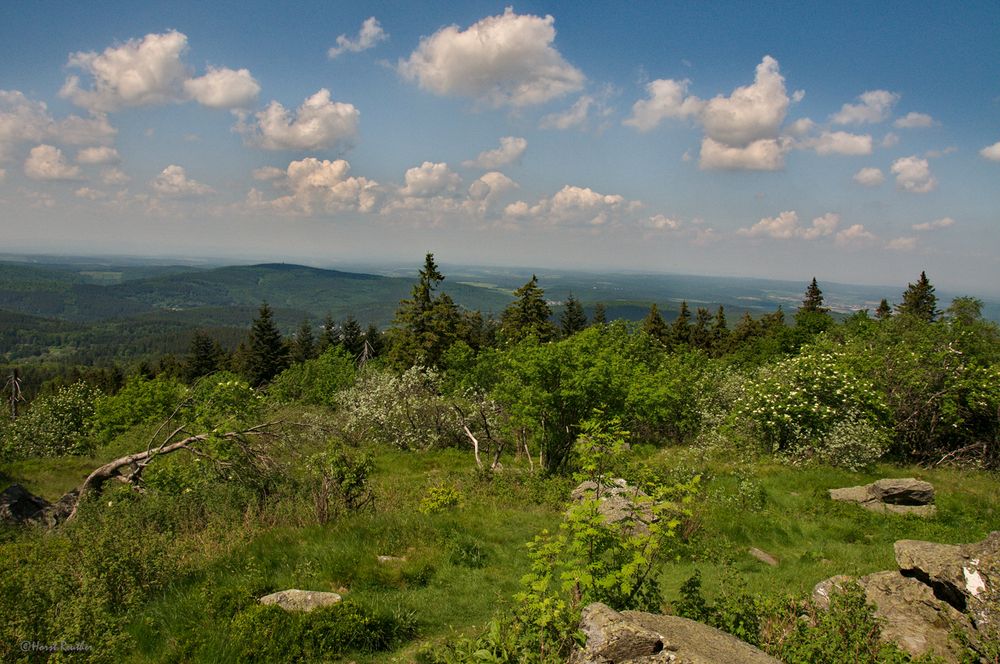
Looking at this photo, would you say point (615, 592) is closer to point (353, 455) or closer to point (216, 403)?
point (353, 455)

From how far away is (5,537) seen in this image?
31.0ft

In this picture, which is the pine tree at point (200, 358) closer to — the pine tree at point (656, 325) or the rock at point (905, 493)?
the pine tree at point (656, 325)

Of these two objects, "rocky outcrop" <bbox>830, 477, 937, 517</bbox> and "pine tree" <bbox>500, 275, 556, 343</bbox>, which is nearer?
"rocky outcrop" <bbox>830, 477, 937, 517</bbox>

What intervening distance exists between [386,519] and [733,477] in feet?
38.3

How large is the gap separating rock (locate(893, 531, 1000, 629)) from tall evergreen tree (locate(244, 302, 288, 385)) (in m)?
61.6

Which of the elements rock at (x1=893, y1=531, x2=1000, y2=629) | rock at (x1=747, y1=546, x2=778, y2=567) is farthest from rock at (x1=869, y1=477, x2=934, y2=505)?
rock at (x1=893, y1=531, x2=1000, y2=629)

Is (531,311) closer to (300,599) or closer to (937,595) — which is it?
(937,595)

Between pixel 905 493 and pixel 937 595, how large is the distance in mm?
8335

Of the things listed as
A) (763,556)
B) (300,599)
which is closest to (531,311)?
(763,556)

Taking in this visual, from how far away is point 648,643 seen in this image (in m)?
4.19

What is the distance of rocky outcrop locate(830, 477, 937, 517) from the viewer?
1287 cm

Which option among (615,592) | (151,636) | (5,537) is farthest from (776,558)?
(5,537)

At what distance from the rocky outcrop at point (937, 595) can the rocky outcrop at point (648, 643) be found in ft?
7.68

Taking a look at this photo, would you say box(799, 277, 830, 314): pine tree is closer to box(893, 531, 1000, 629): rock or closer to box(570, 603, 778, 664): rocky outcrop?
box(893, 531, 1000, 629): rock
